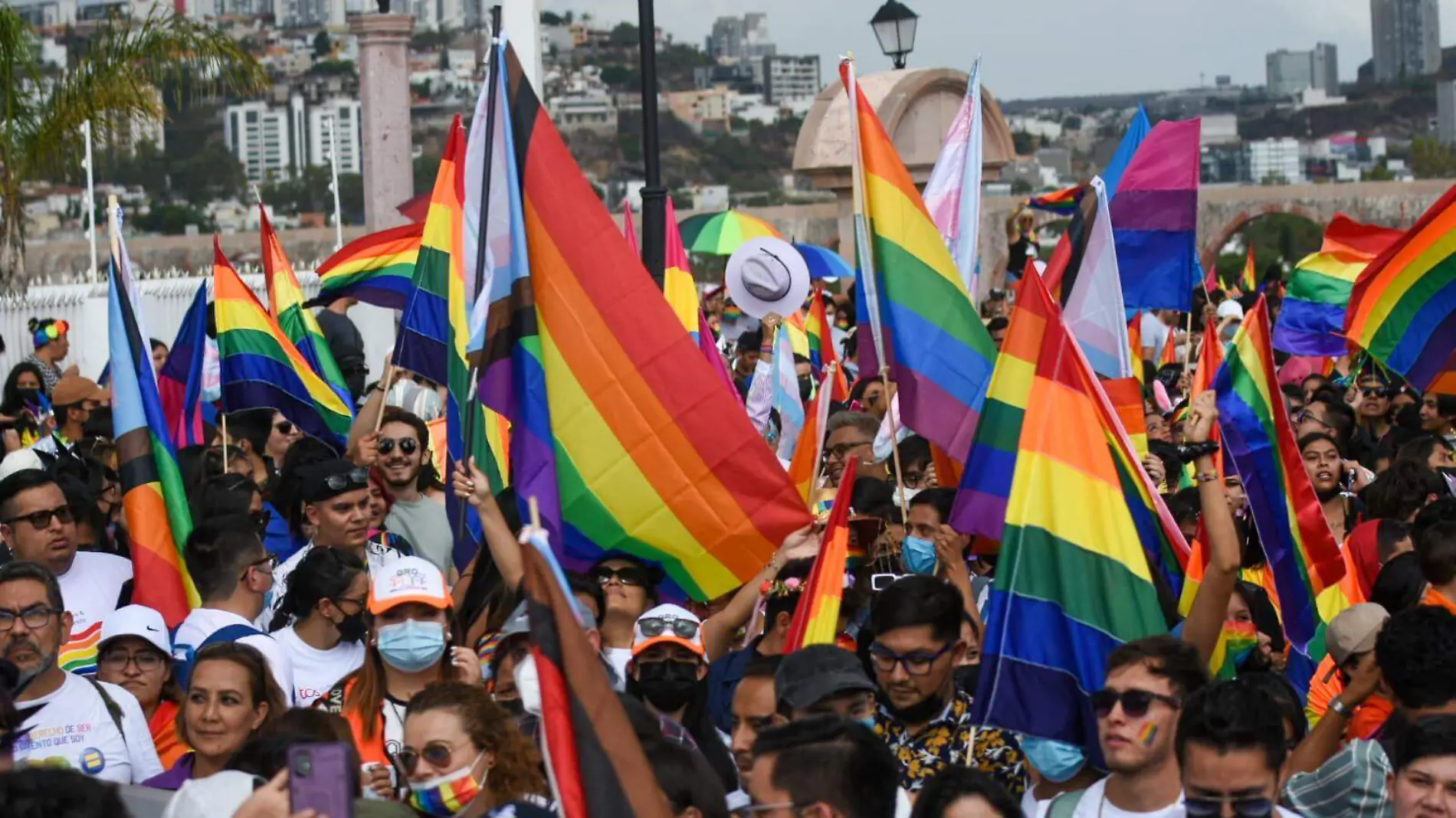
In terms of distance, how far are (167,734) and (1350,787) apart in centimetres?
301

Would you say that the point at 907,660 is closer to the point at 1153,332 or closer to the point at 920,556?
the point at 920,556

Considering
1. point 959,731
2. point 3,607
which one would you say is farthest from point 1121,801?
point 3,607

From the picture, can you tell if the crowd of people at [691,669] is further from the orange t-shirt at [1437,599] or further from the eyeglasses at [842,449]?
the eyeglasses at [842,449]

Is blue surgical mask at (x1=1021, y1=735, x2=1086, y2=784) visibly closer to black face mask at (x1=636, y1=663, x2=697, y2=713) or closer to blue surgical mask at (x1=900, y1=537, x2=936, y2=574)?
black face mask at (x1=636, y1=663, x2=697, y2=713)

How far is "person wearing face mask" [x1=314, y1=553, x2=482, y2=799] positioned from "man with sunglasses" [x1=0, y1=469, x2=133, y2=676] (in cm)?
143

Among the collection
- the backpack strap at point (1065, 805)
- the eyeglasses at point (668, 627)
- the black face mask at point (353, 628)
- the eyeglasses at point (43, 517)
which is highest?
the eyeglasses at point (43, 517)

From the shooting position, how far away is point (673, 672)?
5.18 meters

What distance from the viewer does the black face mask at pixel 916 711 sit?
15.8ft

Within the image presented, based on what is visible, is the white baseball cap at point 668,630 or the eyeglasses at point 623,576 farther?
the eyeglasses at point 623,576

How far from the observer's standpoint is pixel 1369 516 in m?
7.32

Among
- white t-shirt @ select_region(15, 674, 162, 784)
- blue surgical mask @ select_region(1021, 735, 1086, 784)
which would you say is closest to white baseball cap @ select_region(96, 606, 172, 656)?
white t-shirt @ select_region(15, 674, 162, 784)

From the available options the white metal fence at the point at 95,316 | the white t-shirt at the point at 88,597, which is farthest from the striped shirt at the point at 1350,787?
the white metal fence at the point at 95,316

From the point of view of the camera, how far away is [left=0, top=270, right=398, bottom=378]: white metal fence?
16.8 metres

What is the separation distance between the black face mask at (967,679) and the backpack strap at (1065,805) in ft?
1.85
